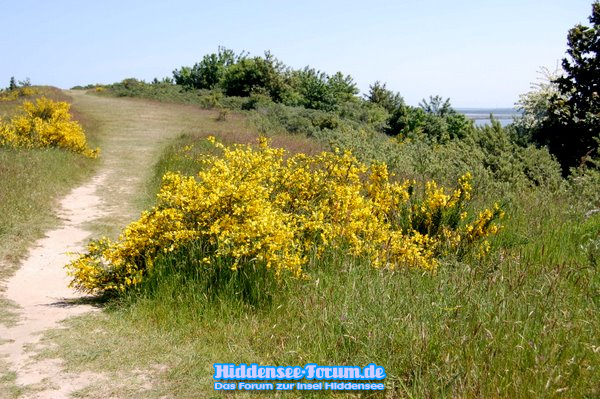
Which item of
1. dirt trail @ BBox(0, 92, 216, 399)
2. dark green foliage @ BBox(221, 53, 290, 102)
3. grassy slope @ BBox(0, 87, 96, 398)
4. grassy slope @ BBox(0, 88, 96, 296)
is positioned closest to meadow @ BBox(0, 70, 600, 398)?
dirt trail @ BBox(0, 92, 216, 399)

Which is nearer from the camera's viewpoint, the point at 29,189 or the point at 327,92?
the point at 29,189

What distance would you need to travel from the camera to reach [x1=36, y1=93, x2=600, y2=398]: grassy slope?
3.21 meters

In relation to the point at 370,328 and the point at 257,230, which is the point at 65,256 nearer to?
the point at 257,230

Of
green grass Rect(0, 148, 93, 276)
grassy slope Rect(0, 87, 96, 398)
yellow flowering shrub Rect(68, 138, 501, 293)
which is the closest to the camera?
yellow flowering shrub Rect(68, 138, 501, 293)

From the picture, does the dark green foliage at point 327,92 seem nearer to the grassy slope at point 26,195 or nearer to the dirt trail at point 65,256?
the dirt trail at point 65,256

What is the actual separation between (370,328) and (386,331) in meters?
0.11

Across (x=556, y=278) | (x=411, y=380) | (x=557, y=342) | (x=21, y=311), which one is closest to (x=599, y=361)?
(x=557, y=342)

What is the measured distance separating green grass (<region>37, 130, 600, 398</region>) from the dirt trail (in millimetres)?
244

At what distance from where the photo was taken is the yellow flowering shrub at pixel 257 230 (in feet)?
16.1

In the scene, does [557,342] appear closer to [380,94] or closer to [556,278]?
[556,278]

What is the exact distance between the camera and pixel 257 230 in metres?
4.88

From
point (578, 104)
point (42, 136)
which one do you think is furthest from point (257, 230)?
point (578, 104)

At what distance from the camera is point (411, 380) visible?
337cm

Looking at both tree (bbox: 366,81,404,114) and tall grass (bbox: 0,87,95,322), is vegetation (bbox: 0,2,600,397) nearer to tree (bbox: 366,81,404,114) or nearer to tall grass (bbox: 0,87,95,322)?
tall grass (bbox: 0,87,95,322)
